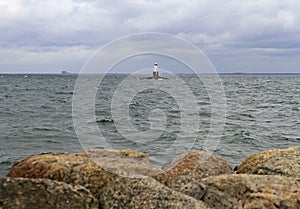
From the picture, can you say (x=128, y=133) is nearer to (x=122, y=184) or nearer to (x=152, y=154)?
(x=152, y=154)

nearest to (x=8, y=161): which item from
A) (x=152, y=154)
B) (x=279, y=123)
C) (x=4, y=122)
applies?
(x=152, y=154)

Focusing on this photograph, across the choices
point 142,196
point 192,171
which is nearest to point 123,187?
point 142,196

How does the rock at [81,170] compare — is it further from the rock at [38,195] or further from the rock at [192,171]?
the rock at [38,195]

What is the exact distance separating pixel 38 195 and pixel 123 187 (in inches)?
43.6

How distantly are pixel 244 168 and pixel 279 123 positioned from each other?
15.7 meters

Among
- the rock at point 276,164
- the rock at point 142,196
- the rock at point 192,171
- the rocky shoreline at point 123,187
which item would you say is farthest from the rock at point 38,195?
the rock at point 276,164

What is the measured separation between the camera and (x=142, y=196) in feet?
16.8

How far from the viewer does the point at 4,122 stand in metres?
20.9

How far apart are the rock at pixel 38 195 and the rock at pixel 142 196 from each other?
42 centimetres

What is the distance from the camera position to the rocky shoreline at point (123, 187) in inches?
190

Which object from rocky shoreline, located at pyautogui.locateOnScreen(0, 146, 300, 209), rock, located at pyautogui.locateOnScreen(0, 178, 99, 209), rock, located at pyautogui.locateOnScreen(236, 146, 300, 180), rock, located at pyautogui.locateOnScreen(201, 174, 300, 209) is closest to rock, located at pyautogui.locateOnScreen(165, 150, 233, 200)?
rocky shoreline, located at pyautogui.locateOnScreen(0, 146, 300, 209)

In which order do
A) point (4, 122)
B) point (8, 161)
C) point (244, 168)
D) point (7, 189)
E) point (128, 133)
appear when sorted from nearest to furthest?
point (7, 189), point (244, 168), point (8, 161), point (128, 133), point (4, 122)

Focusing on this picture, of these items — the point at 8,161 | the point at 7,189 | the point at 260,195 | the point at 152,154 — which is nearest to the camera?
the point at 7,189

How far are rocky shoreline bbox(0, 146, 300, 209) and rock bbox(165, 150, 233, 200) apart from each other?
2cm
